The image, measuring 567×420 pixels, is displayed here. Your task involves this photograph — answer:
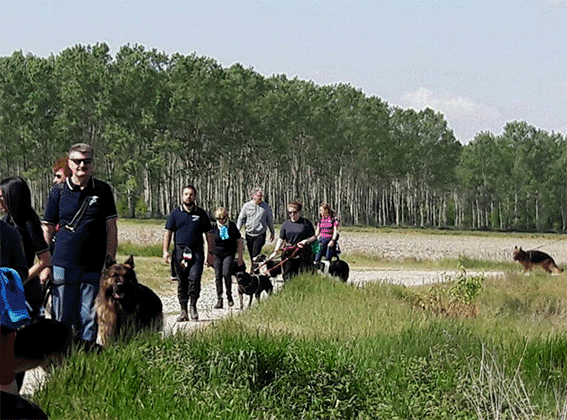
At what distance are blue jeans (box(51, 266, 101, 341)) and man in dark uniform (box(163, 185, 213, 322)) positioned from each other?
17.2 ft

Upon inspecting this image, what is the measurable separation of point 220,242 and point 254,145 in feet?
267

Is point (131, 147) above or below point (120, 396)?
above

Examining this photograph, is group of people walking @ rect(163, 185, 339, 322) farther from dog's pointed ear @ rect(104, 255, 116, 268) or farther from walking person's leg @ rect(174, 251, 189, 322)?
→ dog's pointed ear @ rect(104, 255, 116, 268)

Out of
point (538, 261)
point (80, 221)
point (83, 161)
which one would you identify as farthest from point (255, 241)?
point (538, 261)

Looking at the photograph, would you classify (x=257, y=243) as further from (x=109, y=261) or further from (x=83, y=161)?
(x=83, y=161)

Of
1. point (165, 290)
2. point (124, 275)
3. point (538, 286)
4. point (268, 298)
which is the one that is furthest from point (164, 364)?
point (538, 286)

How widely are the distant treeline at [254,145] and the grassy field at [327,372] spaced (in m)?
70.6

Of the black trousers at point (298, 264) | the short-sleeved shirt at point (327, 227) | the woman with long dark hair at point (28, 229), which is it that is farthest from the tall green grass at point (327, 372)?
the short-sleeved shirt at point (327, 227)

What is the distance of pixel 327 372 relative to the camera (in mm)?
8656

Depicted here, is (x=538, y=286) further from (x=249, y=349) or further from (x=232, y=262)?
(x=249, y=349)

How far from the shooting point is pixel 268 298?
45.9ft

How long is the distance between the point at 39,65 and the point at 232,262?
76.8 m

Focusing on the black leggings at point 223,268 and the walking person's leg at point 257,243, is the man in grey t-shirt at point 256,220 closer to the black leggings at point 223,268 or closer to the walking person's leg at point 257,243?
the walking person's leg at point 257,243

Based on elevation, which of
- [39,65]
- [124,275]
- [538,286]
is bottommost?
[538,286]
